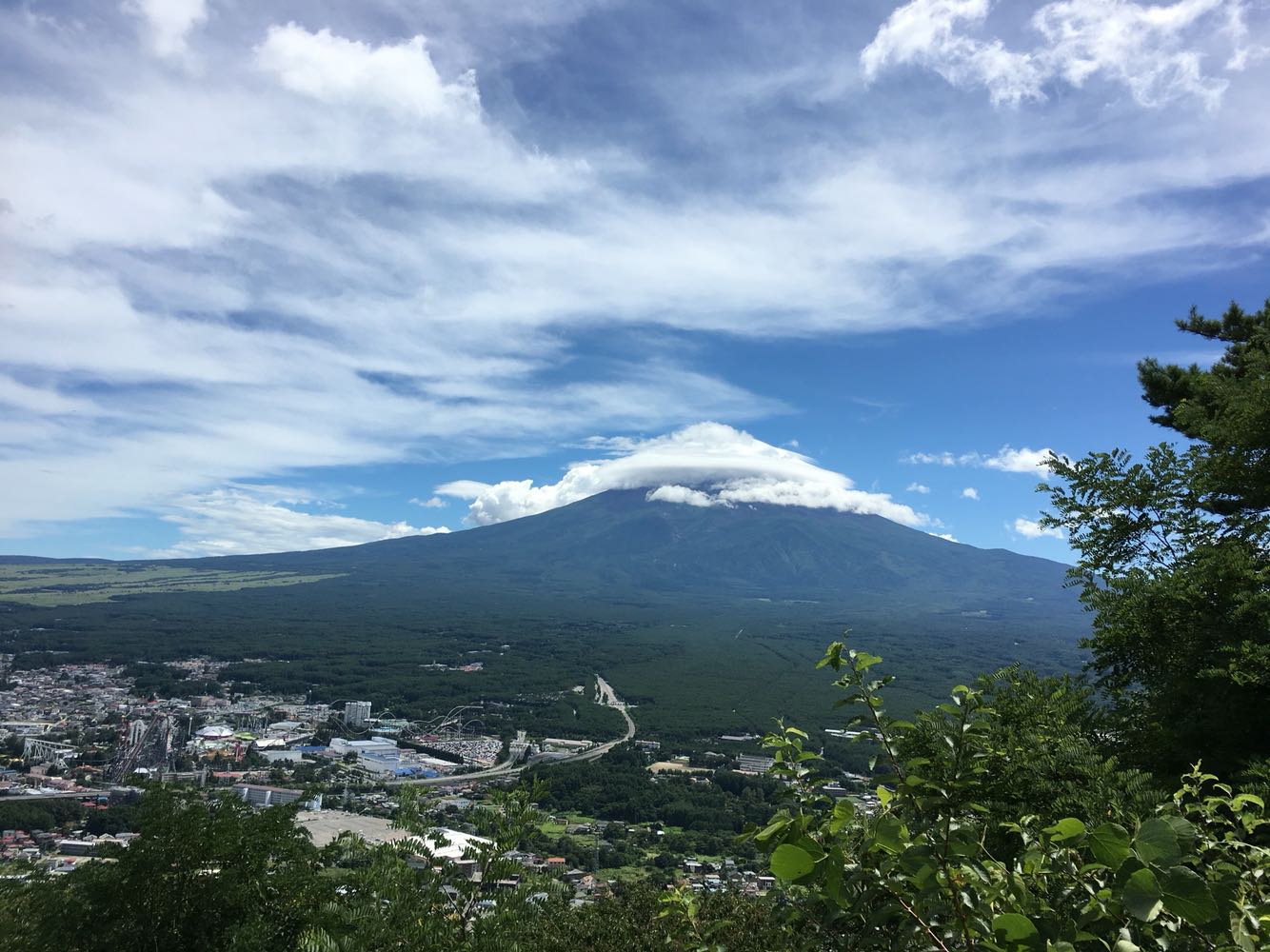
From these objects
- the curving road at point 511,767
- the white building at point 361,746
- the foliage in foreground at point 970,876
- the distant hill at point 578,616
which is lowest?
the curving road at point 511,767

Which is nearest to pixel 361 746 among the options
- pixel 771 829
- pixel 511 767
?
pixel 511 767

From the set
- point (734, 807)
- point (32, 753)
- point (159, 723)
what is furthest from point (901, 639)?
point (32, 753)

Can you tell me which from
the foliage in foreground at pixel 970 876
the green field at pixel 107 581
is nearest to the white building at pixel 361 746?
the foliage in foreground at pixel 970 876

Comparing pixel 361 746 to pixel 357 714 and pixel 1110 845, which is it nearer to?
pixel 357 714

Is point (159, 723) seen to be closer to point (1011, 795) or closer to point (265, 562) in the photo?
point (1011, 795)

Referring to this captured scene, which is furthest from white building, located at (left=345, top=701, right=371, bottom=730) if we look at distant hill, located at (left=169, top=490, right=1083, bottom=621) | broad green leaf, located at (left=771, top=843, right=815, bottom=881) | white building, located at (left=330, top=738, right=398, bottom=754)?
distant hill, located at (left=169, top=490, right=1083, bottom=621)

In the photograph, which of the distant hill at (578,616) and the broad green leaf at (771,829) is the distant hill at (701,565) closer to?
the distant hill at (578,616)
